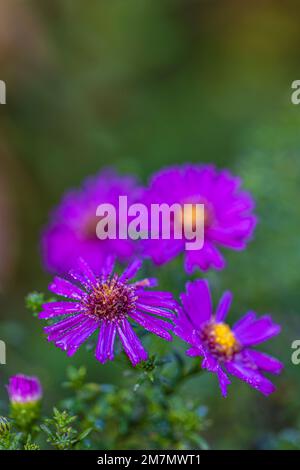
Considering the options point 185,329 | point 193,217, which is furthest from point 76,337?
point 193,217

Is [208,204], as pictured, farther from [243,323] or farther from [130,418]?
[130,418]

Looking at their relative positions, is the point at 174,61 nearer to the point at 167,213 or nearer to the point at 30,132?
the point at 30,132

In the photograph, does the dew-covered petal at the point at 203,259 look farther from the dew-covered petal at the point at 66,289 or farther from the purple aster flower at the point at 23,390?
the purple aster flower at the point at 23,390

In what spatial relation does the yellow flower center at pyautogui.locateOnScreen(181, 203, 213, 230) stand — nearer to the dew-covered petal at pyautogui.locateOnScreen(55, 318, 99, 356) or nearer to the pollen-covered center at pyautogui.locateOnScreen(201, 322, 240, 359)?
the pollen-covered center at pyautogui.locateOnScreen(201, 322, 240, 359)

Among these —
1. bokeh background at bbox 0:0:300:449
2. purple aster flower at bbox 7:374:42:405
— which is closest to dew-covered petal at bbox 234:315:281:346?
purple aster flower at bbox 7:374:42:405
